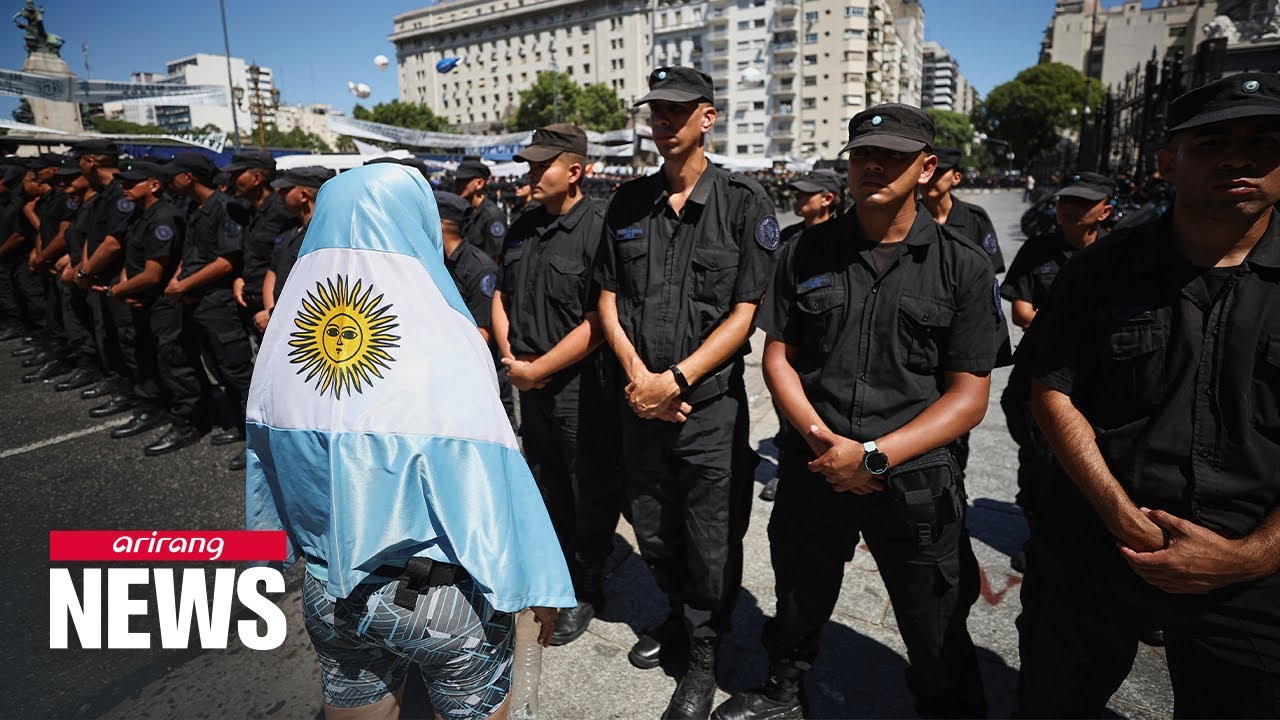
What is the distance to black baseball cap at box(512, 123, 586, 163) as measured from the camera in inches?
128

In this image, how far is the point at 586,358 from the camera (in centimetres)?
309

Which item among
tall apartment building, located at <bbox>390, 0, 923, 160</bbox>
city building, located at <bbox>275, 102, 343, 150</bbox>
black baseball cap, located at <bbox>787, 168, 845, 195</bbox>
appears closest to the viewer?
black baseball cap, located at <bbox>787, 168, 845, 195</bbox>

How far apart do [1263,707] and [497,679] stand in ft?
6.07

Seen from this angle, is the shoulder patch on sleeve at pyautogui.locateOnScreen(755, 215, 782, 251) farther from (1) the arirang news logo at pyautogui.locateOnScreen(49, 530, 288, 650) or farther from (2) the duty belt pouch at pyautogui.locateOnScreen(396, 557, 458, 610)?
(1) the arirang news logo at pyautogui.locateOnScreen(49, 530, 288, 650)

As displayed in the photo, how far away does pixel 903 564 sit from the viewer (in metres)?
2.21

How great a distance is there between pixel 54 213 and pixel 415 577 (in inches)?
348

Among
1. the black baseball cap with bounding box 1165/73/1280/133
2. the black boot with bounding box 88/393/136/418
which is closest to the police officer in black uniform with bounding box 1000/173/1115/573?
the black baseball cap with bounding box 1165/73/1280/133

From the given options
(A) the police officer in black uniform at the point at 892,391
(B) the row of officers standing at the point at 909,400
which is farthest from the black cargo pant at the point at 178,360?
(A) the police officer in black uniform at the point at 892,391

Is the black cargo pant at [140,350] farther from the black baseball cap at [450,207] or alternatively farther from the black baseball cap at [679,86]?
the black baseball cap at [679,86]

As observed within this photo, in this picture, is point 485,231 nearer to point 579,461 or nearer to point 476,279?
point 476,279

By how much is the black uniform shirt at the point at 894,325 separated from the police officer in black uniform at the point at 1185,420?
0.27 m

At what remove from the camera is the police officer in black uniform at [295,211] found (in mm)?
5044

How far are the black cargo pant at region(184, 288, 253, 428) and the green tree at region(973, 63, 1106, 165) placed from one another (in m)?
68.6

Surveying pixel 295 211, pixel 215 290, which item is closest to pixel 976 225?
pixel 295 211
